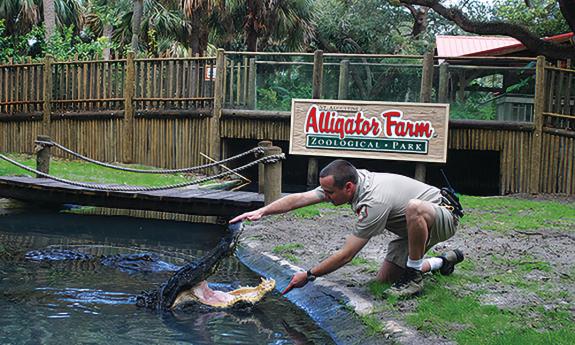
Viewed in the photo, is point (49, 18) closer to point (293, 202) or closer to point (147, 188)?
point (147, 188)

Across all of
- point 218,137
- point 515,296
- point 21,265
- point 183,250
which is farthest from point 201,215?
point 515,296

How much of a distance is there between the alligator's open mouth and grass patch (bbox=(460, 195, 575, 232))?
4306 mm

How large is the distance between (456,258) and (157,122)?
12216mm

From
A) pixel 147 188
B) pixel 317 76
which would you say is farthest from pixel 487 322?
pixel 317 76

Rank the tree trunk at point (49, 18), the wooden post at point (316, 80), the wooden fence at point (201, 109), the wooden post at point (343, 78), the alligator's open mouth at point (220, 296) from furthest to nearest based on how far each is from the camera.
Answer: the tree trunk at point (49, 18), the wooden post at point (316, 80), the wooden post at point (343, 78), the wooden fence at point (201, 109), the alligator's open mouth at point (220, 296)

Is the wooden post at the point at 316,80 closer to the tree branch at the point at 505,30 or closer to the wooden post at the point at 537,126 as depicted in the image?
the tree branch at the point at 505,30

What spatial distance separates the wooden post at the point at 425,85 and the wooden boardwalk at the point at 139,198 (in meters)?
5.00

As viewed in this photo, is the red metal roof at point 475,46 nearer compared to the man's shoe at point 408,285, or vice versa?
the man's shoe at point 408,285

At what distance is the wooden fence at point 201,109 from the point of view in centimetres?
1599

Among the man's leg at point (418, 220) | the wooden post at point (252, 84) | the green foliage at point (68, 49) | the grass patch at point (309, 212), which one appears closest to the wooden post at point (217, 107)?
the wooden post at point (252, 84)

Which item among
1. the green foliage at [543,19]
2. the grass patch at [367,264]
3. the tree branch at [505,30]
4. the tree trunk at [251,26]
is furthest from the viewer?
the tree trunk at [251,26]

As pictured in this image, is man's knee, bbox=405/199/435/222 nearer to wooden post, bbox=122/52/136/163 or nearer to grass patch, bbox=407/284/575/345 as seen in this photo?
grass patch, bbox=407/284/575/345

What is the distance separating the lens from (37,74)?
19438 millimetres

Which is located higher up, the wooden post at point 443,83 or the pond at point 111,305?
the wooden post at point 443,83
